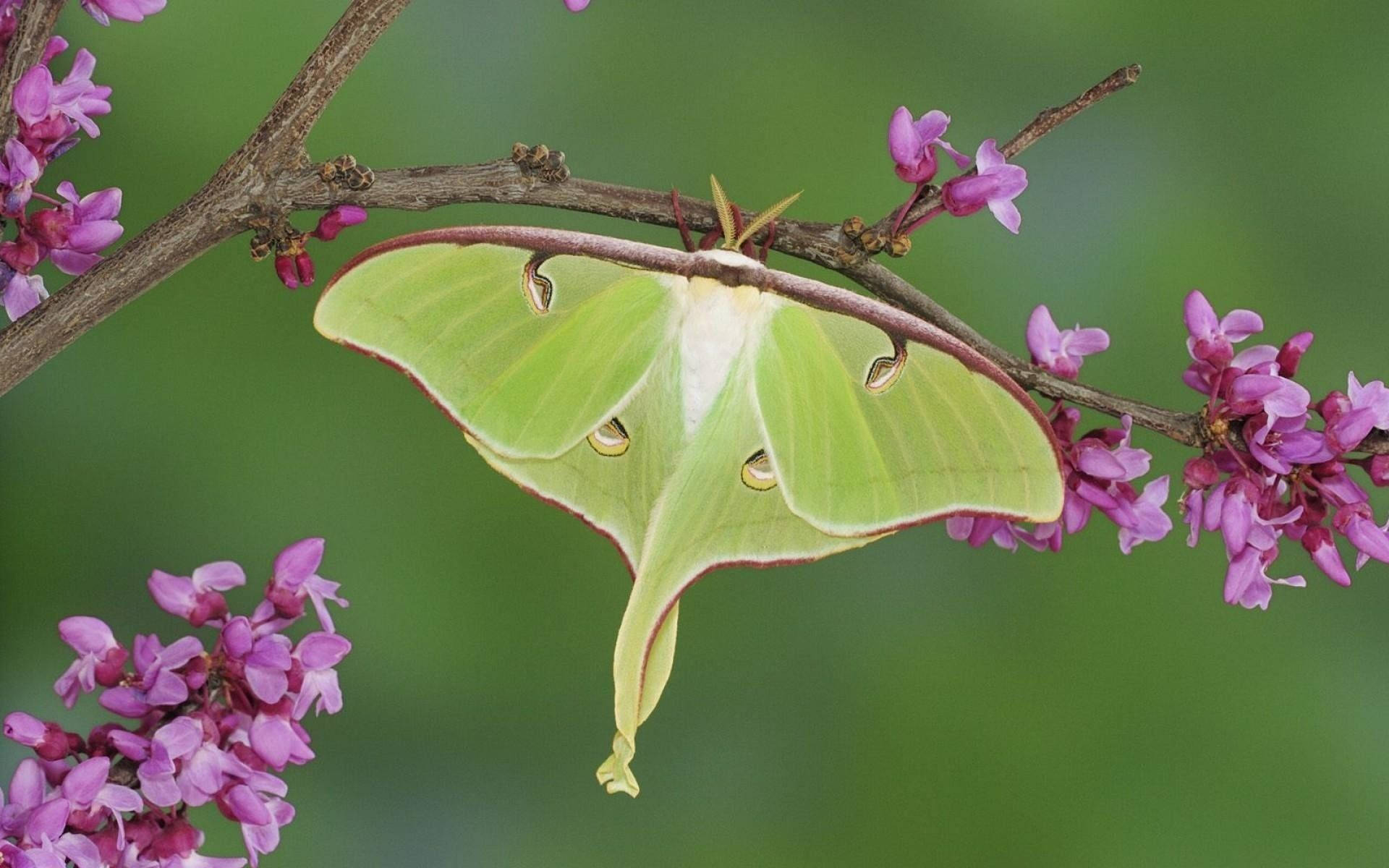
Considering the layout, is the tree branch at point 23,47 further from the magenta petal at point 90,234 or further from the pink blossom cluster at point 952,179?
the pink blossom cluster at point 952,179

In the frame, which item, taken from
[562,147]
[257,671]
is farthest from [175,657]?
[562,147]

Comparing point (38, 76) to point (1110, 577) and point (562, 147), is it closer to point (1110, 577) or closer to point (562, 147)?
point (562, 147)

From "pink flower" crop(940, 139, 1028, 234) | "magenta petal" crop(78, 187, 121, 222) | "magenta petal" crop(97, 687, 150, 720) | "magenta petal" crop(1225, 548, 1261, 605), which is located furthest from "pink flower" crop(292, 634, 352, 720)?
"magenta petal" crop(1225, 548, 1261, 605)

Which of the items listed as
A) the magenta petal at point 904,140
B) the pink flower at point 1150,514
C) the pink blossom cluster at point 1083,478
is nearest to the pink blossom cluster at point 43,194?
the magenta petal at point 904,140

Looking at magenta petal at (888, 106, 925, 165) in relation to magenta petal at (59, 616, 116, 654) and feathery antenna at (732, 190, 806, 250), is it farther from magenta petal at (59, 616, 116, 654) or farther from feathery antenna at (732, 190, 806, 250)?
magenta petal at (59, 616, 116, 654)

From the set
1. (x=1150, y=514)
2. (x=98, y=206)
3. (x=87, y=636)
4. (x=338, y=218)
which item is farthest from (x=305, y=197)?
(x=1150, y=514)

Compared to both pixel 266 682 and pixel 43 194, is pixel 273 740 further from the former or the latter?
pixel 43 194
